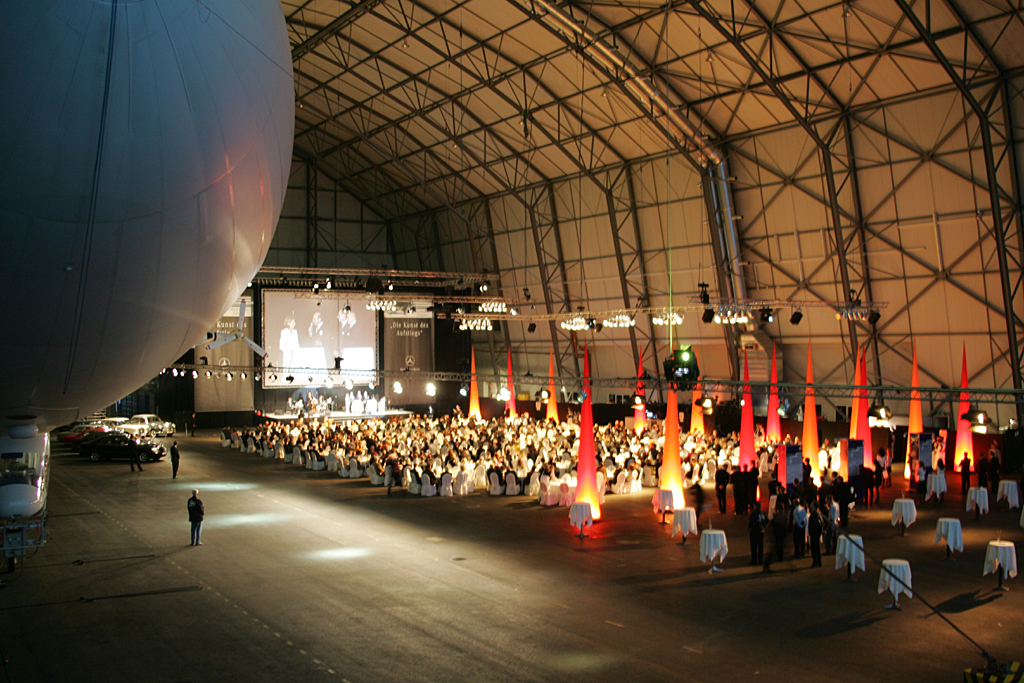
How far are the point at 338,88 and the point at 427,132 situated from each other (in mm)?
3788

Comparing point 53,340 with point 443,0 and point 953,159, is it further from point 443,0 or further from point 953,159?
point 953,159

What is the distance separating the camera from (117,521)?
14000 millimetres

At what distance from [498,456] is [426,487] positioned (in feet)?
7.74

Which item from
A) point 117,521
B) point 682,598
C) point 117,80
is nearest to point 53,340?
point 117,80

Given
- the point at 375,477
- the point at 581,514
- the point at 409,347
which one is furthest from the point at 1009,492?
the point at 409,347

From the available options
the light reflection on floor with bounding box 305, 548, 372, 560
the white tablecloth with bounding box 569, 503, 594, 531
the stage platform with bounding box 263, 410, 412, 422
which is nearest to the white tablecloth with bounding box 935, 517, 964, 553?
the white tablecloth with bounding box 569, 503, 594, 531

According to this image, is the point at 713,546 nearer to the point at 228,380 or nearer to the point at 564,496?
the point at 564,496

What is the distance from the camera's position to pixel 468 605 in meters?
9.07

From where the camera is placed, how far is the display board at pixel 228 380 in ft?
104

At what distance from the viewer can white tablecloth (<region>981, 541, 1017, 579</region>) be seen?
968cm

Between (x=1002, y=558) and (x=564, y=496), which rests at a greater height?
(x=564, y=496)

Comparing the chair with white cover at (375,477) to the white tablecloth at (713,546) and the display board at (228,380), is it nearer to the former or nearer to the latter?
the white tablecloth at (713,546)

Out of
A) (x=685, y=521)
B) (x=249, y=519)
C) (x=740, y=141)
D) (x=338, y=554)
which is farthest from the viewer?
(x=740, y=141)

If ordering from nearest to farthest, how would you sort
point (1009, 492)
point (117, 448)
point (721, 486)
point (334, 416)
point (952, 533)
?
point (952, 533)
point (721, 486)
point (1009, 492)
point (117, 448)
point (334, 416)
